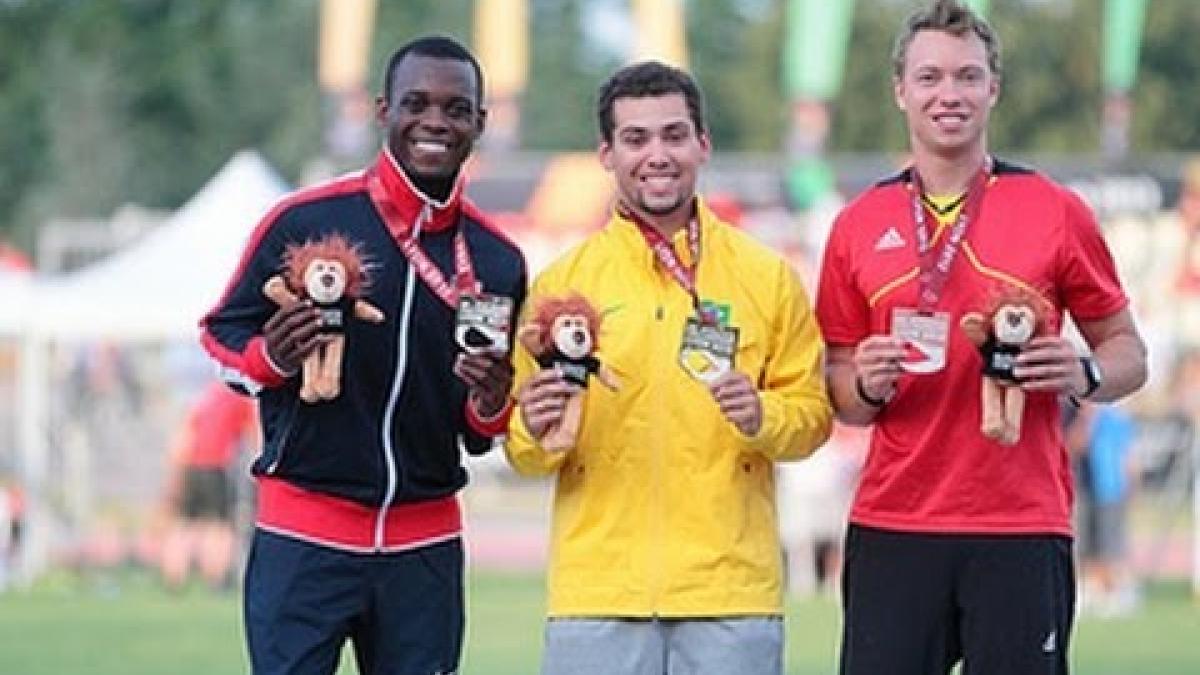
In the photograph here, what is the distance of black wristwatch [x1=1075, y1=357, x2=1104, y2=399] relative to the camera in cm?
735

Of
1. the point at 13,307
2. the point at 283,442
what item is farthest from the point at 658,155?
the point at 13,307

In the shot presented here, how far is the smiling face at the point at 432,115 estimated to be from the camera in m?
7.65

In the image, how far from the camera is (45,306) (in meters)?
25.4

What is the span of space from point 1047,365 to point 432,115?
1.65 metres

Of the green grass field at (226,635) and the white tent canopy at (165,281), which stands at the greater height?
the white tent canopy at (165,281)

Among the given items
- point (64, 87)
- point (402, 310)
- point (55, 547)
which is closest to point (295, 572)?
point (402, 310)

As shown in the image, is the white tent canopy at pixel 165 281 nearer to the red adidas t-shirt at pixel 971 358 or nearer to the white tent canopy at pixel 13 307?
the white tent canopy at pixel 13 307

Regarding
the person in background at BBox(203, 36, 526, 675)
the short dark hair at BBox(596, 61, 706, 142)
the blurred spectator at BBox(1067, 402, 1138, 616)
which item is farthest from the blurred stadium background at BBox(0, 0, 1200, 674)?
the short dark hair at BBox(596, 61, 706, 142)

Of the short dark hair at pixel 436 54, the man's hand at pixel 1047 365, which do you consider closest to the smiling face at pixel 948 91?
the man's hand at pixel 1047 365

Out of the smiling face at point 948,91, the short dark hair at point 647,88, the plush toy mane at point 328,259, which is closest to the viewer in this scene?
the plush toy mane at point 328,259

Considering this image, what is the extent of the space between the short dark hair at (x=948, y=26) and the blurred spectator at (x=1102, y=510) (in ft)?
47.4

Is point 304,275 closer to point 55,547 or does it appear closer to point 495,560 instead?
point 55,547

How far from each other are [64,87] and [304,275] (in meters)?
51.6

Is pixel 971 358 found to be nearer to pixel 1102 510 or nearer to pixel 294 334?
pixel 294 334
